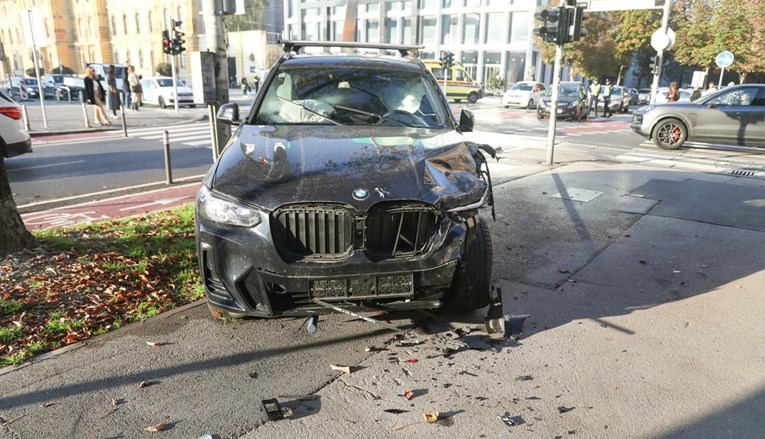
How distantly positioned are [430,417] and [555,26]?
10286 mm

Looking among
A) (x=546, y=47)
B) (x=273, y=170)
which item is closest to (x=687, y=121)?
(x=273, y=170)

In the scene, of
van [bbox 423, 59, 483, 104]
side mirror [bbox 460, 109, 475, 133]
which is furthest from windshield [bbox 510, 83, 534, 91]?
side mirror [bbox 460, 109, 475, 133]

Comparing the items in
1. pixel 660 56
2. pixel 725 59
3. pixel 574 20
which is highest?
pixel 574 20

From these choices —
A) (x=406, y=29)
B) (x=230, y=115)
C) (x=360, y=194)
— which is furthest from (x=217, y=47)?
(x=406, y=29)

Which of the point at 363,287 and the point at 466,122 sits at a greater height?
the point at 466,122

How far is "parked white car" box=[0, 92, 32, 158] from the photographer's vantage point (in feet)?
33.0

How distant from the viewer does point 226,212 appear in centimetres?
332

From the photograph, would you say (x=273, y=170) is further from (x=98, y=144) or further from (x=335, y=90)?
(x=98, y=144)

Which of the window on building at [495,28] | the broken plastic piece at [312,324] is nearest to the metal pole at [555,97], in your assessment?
the broken plastic piece at [312,324]

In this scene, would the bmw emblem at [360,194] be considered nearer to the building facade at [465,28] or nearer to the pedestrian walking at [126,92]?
the pedestrian walking at [126,92]

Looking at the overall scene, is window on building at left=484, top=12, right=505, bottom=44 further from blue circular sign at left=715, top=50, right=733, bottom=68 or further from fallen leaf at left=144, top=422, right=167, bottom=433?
fallen leaf at left=144, top=422, right=167, bottom=433

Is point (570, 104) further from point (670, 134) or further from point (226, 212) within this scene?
point (226, 212)

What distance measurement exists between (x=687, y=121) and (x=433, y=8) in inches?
1981

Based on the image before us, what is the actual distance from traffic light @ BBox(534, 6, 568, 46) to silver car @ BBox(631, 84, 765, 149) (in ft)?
16.5
